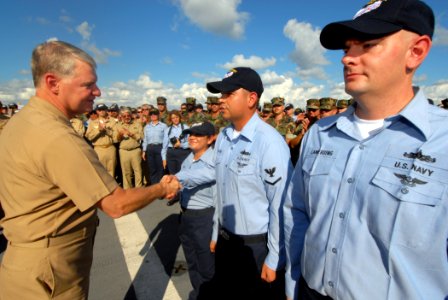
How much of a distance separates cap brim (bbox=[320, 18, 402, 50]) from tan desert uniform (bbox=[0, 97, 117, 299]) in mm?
1535

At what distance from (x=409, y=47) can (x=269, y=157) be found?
1168 millimetres

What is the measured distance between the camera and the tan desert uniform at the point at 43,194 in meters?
1.56

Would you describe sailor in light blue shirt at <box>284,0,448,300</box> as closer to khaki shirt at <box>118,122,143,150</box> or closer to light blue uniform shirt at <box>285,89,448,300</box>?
light blue uniform shirt at <box>285,89,448,300</box>

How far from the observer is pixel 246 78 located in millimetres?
2445

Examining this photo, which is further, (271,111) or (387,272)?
(271,111)

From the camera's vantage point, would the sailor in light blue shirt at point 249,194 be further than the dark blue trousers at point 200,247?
No

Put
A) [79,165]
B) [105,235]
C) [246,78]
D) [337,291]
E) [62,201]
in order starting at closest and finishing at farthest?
[337,291]
[79,165]
[62,201]
[246,78]
[105,235]

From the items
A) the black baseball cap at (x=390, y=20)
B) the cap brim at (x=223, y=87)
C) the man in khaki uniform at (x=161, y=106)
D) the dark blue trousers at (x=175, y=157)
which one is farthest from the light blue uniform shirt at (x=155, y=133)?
the black baseball cap at (x=390, y=20)

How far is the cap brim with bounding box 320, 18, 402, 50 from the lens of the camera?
3.75ft

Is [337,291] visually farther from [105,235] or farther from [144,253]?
[105,235]

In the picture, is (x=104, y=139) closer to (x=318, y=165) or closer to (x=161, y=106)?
(x=161, y=106)

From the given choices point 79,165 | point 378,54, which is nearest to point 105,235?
point 79,165

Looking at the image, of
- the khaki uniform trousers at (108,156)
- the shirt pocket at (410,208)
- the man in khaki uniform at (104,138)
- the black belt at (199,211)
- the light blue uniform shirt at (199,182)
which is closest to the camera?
the shirt pocket at (410,208)

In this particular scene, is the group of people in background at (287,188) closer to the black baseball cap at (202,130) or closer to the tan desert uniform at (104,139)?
the black baseball cap at (202,130)
